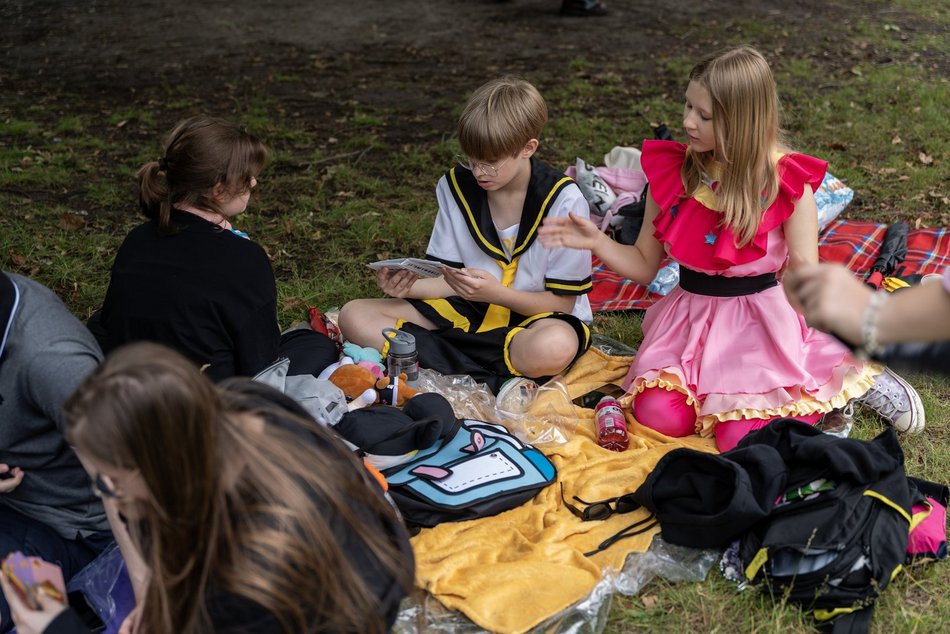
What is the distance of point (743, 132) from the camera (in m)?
3.26

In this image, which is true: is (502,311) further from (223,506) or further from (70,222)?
(70,222)

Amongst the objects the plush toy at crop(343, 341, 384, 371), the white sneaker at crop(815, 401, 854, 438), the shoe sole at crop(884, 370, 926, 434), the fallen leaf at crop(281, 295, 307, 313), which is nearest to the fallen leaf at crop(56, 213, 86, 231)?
the fallen leaf at crop(281, 295, 307, 313)

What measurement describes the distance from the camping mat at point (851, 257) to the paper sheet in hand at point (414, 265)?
3.47 ft

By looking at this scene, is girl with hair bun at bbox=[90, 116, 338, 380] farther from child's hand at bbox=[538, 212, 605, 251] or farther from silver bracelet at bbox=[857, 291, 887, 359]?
silver bracelet at bbox=[857, 291, 887, 359]

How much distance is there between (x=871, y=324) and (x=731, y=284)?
196cm

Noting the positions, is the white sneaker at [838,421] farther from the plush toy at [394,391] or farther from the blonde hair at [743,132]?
the plush toy at [394,391]

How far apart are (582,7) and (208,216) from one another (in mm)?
8686

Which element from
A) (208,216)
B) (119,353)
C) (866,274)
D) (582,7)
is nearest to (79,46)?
(582,7)

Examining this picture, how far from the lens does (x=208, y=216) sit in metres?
3.12

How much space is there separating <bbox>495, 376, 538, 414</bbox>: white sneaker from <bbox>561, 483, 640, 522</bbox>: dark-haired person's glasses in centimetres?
71

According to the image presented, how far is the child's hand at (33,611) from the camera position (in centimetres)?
205

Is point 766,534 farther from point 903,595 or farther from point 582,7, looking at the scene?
point 582,7

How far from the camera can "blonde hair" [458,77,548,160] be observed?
359 centimetres

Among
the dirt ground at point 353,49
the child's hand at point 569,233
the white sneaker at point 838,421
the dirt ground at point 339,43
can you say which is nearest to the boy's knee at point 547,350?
the child's hand at point 569,233
